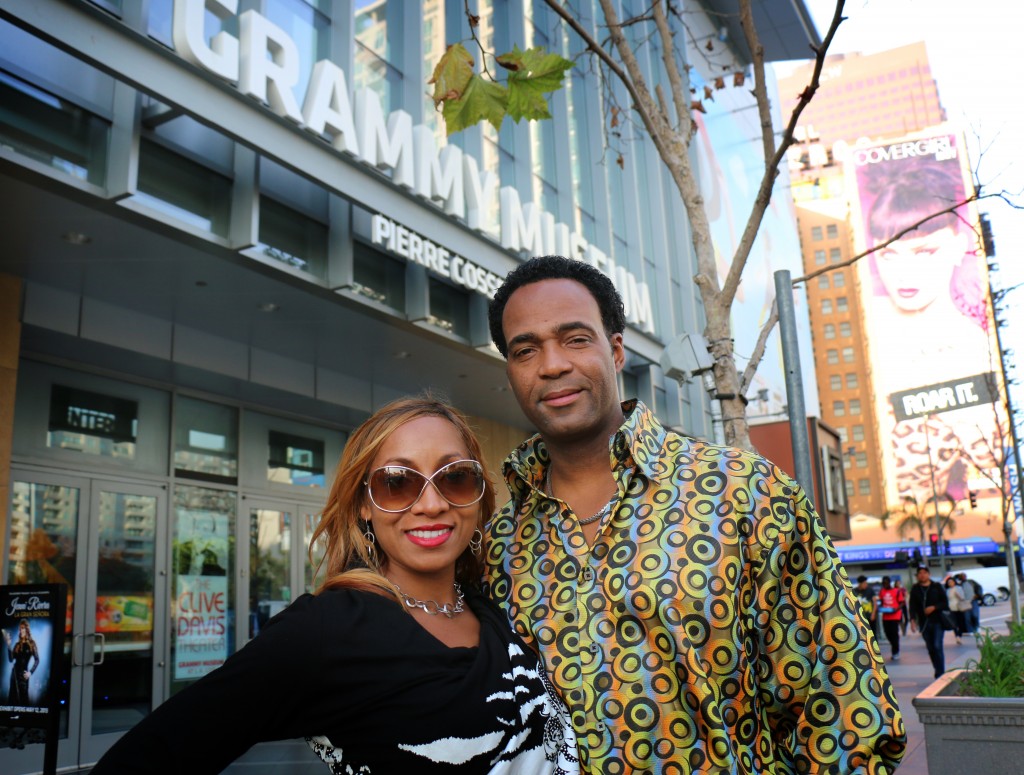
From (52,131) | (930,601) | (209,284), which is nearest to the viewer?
(52,131)

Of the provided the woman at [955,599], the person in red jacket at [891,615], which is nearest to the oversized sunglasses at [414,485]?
the person in red jacket at [891,615]

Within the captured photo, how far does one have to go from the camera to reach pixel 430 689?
185cm

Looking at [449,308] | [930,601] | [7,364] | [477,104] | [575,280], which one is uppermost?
[449,308]

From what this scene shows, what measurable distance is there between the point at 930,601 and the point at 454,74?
14990 mm

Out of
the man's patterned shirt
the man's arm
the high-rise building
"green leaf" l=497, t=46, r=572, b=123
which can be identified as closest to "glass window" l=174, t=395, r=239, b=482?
"green leaf" l=497, t=46, r=572, b=123

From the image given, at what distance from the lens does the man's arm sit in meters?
1.97

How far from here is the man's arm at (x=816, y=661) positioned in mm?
1970

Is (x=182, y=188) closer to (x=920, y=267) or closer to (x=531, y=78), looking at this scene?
(x=531, y=78)

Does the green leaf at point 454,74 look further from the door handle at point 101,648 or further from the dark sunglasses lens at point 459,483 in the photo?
the door handle at point 101,648

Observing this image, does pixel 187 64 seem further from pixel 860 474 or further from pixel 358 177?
pixel 860 474

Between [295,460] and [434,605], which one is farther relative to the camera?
[295,460]

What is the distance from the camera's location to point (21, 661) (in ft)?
24.4

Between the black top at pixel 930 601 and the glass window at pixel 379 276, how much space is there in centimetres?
1032

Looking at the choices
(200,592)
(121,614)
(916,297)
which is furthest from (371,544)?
(916,297)
